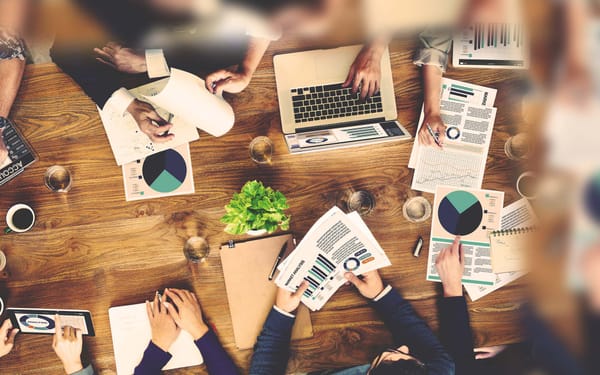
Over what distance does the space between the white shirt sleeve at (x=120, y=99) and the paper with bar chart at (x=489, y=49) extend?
108cm

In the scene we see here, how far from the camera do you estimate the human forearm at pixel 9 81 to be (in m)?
1.50

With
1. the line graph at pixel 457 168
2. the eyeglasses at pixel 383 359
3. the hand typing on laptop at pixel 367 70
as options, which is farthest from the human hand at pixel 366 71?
the eyeglasses at pixel 383 359

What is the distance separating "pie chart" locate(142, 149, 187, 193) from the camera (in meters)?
1.54

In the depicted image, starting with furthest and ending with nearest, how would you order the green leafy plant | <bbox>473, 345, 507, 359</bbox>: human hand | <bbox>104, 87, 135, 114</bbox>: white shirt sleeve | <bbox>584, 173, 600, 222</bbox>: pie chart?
<bbox>473, 345, 507, 359</bbox>: human hand, <bbox>104, 87, 135, 114</bbox>: white shirt sleeve, the green leafy plant, <bbox>584, 173, 600, 222</bbox>: pie chart

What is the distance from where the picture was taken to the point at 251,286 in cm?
157

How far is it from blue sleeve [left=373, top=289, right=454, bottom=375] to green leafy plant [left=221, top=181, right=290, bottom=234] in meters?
0.50

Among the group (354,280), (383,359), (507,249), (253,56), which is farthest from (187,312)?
(507,249)

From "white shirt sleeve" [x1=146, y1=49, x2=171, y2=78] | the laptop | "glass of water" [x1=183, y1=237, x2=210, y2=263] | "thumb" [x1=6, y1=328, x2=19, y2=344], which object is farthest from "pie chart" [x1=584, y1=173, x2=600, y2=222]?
"thumb" [x1=6, y1=328, x2=19, y2=344]

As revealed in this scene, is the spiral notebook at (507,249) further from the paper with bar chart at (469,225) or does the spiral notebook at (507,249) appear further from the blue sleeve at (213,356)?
the blue sleeve at (213,356)

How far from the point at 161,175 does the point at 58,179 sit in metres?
0.35

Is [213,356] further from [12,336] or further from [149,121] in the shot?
[149,121]

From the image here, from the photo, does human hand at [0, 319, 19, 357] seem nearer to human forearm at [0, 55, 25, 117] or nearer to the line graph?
human forearm at [0, 55, 25, 117]

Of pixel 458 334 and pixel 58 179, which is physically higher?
pixel 58 179

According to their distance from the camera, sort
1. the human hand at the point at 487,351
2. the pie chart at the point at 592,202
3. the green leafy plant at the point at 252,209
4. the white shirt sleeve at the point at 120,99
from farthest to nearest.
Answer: the human hand at the point at 487,351
the white shirt sleeve at the point at 120,99
the green leafy plant at the point at 252,209
the pie chart at the point at 592,202
